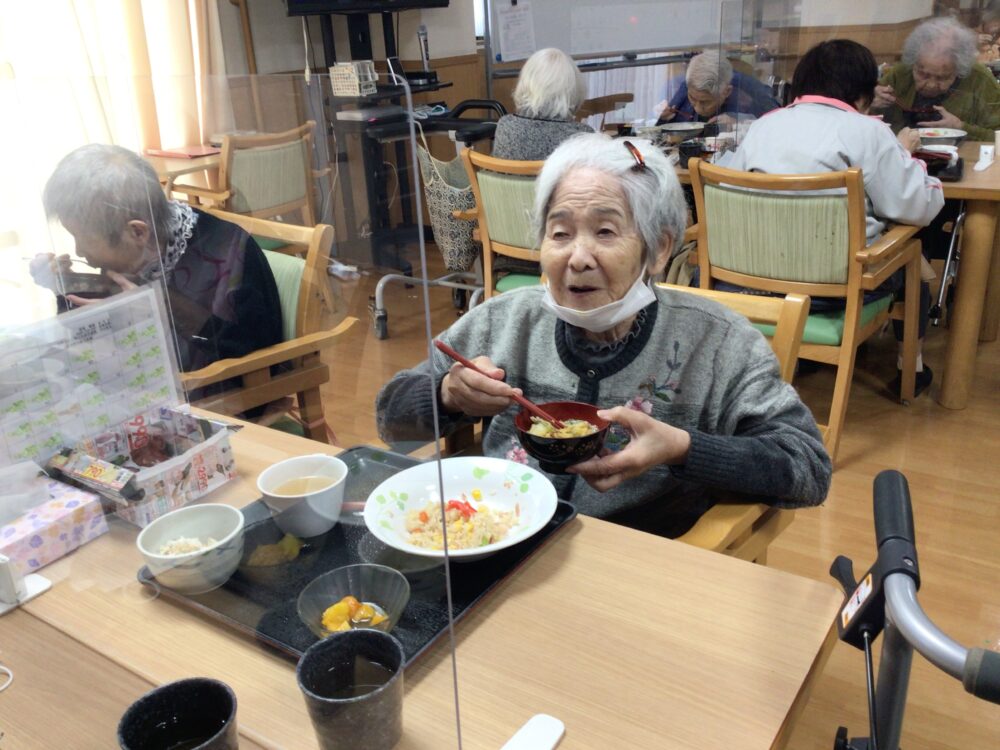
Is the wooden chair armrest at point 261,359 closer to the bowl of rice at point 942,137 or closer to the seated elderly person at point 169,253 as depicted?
the seated elderly person at point 169,253

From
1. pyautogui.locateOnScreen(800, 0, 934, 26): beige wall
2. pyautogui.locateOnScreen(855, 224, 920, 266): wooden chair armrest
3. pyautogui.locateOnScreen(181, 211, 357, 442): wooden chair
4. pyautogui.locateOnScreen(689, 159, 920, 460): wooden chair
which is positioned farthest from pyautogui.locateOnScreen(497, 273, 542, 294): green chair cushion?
pyautogui.locateOnScreen(800, 0, 934, 26): beige wall

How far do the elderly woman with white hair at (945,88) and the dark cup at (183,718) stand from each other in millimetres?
3276

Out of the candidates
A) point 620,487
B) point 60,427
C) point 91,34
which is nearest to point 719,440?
point 620,487

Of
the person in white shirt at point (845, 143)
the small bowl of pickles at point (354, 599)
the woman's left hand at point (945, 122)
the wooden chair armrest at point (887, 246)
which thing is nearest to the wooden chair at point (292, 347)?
the small bowl of pickles at point (354, 599)

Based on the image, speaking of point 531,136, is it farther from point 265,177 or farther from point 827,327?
point 265,177

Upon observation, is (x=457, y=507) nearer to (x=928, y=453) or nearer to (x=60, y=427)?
(x=60, y=427)

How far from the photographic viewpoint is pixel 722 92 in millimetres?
3482

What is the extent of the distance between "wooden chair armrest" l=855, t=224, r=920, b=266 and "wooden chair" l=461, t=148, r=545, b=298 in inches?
35.4

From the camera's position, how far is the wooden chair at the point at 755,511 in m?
1.06

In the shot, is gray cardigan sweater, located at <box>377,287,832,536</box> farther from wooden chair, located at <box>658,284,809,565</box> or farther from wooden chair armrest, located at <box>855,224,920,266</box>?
wooden chair armrest, located at <box>855,224,920,266</box>

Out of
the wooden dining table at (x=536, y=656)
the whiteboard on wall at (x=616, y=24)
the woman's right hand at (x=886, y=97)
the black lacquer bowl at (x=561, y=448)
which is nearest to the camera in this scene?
the wooden dining table at (x=536, y=656)

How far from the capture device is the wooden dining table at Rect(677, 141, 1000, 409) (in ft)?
7.82

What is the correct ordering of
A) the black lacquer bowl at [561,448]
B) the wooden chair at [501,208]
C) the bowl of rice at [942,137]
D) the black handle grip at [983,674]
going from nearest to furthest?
the black handle grip at [983,674] < the black lacquer bowl at [561,448] < the wooden chair at [501,208] < the bowl of rice at [942,137]

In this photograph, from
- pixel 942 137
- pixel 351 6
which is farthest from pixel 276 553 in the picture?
pixel 351 6
